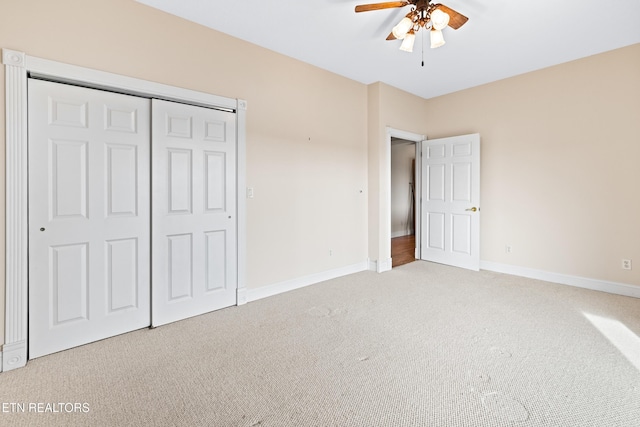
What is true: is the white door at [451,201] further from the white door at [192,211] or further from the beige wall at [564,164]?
the white door at [192,211]

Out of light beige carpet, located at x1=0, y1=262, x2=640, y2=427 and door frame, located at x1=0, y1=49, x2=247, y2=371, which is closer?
light beige carpet, located at x1=0, y1=262, x2=640, y2=427

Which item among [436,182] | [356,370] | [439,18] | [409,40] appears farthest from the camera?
[436,182]

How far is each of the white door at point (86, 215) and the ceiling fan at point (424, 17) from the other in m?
2.15

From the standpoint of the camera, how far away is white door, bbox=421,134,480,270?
449 centimetres

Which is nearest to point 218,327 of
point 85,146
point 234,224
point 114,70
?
point 234,224

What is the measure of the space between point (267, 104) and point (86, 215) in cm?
201

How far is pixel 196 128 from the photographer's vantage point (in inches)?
111

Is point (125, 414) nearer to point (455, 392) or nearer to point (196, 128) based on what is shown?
point (455, 392)

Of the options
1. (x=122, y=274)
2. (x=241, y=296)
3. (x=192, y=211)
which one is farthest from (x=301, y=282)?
(x=122, y=274)

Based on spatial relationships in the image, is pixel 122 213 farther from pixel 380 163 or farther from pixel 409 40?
pixel 380 163

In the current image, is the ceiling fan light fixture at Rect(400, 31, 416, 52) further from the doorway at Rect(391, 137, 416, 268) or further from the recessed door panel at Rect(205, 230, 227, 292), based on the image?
the doorway at Rect(391, 137, 416, 268)

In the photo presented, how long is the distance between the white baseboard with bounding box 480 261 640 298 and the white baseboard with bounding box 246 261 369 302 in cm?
193

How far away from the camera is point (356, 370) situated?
1991 millimetres

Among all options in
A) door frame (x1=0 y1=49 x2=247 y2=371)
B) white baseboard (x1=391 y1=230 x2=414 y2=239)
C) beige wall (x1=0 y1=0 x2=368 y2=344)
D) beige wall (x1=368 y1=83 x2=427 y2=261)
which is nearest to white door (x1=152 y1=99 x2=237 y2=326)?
beige wall (x1=0 y1=0 x2=368 y2=344)
